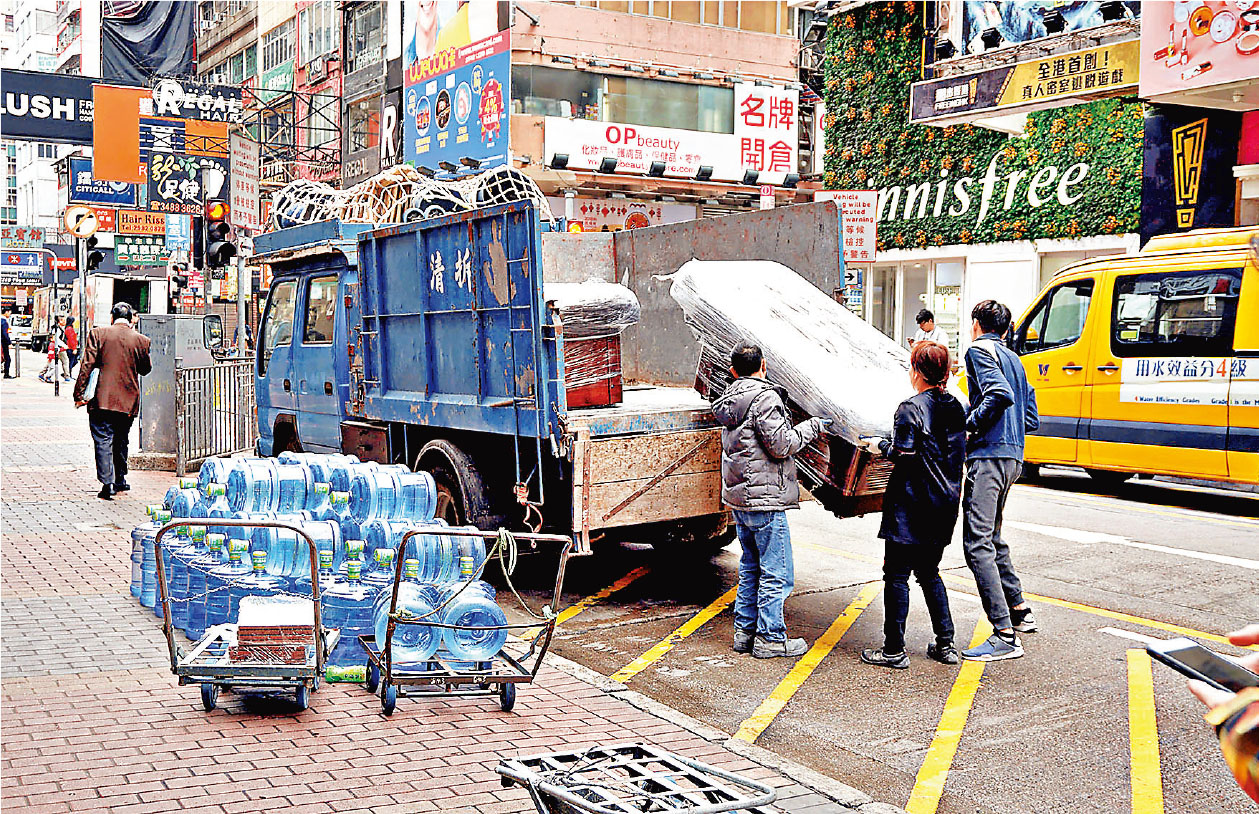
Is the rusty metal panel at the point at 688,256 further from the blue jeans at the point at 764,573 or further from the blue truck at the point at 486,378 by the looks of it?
the blue jeans at the point at 764,573

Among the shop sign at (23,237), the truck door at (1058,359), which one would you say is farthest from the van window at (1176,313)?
the shop sign at (23,237)

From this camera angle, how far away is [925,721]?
575cm

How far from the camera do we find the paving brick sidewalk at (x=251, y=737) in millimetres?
4555

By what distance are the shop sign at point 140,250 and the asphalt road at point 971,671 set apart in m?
33.0

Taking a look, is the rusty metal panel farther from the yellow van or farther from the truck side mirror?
the yellow van

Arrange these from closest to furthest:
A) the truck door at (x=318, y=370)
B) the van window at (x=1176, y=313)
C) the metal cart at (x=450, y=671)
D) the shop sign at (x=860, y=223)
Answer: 1. the metal cart at (x=450, y=671)
2. the truck door at (x=318, y=370)
3. the van window at (x=1176, y=313)
4. the shop sign at (x=860, y=223)

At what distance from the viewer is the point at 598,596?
8.37 meters

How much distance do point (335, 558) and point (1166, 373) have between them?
9.39 m

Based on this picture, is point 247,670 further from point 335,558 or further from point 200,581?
point 200,581

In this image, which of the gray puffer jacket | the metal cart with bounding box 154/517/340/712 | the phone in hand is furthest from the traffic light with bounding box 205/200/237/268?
the phone in hand

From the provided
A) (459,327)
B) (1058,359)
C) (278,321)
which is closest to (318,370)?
(278,321)

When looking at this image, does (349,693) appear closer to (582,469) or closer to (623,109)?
(582,469)

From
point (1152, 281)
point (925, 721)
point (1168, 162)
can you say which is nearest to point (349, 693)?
point (925, 721)

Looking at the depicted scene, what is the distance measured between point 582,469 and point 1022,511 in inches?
256
